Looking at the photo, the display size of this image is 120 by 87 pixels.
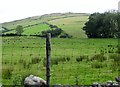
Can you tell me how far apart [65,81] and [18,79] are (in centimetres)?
216

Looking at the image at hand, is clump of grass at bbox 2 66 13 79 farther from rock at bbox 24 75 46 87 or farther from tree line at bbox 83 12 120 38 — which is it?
tree line at bbox 83 12 120 38

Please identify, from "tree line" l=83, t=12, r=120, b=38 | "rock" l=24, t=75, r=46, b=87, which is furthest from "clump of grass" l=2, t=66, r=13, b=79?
"tree line" l=83, t=12, r=120, b=38

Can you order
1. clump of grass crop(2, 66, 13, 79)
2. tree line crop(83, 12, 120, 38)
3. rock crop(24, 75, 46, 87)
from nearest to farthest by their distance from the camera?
rock crop(24, 75, 46, 87) < clump of grass crop(2, 66, 13, 79) < tree line crop(83, 12, 120, 38)

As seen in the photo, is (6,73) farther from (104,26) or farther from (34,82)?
(104,26)

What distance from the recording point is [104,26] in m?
70.8

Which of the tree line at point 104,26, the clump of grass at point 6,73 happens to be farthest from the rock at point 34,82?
the tree line at point 104,26

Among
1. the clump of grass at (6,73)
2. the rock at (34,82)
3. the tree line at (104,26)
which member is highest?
the rock at (34,82)

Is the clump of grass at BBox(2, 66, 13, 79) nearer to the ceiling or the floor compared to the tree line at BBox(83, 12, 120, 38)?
nearer to the ceiling

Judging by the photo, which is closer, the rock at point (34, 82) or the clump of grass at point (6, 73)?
the rock at point (34, 82)

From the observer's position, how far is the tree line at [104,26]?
70.0 meters

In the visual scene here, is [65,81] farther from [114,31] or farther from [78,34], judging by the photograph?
[78,34]

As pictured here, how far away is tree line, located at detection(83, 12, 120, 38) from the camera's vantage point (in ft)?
230

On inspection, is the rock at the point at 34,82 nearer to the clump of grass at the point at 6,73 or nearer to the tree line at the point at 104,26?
the clump of grass at the point at 6,73

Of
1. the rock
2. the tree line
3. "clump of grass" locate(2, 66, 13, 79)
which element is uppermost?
the rock
